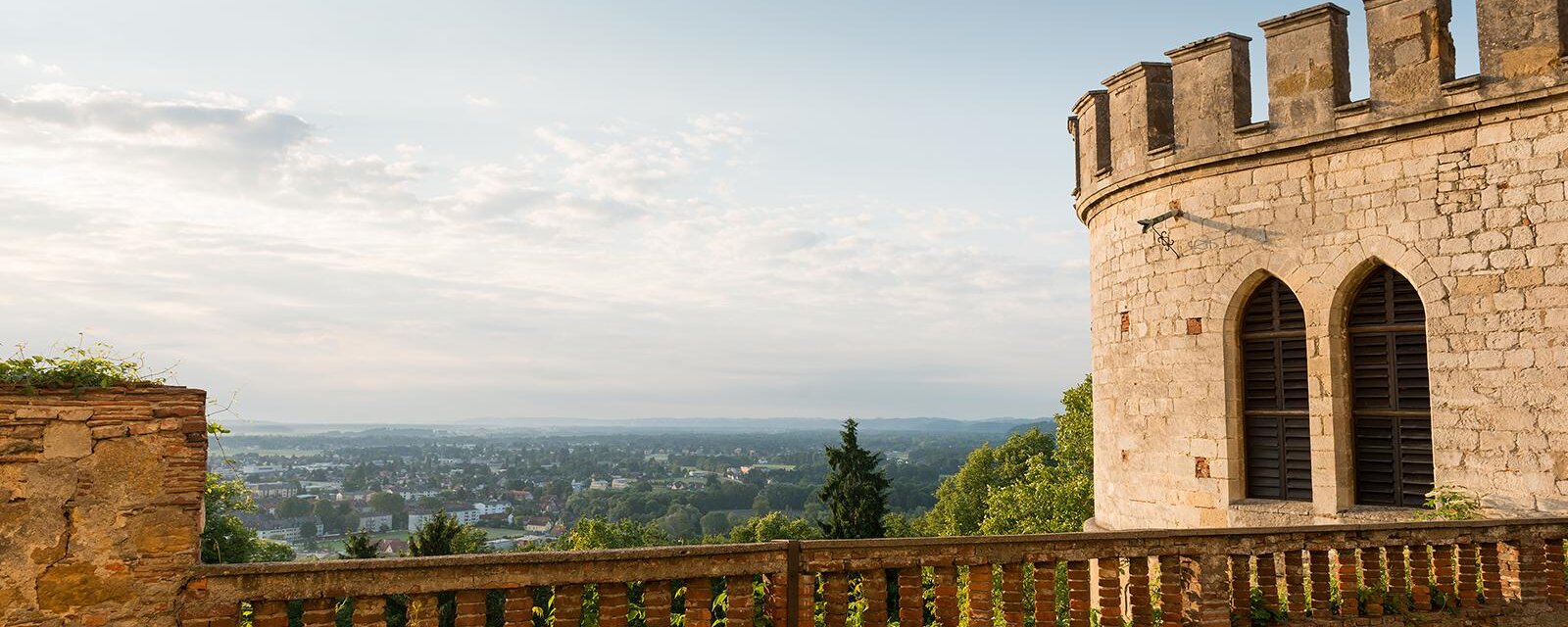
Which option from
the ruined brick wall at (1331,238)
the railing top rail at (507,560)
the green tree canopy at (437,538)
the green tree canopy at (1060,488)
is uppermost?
the ruined brick wall at (1331,238)

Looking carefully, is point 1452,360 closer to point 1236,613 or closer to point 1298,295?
point 1298,295

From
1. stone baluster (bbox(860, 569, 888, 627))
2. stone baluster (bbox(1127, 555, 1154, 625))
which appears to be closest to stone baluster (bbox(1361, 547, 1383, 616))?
stone baluster (bbox(1127, 555, 1154, 625))

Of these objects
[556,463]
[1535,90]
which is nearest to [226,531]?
[1535,90]

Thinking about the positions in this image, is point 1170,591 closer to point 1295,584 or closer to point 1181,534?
point 1181,534

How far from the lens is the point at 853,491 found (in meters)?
40.8

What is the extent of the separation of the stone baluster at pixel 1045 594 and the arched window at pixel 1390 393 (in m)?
5.66

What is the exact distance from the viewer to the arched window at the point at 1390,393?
9234 mm

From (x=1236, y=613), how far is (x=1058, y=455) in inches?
1000

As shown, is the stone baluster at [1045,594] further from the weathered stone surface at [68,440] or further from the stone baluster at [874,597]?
the weathered stone surface at [68,440]

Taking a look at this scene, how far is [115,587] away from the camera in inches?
172

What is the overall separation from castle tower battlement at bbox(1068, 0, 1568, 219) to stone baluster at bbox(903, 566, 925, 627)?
6.86 m

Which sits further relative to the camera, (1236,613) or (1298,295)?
(1298,295)

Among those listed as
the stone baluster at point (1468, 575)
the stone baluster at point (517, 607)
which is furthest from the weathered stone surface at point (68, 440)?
the stone baluster at point (1468, 575)

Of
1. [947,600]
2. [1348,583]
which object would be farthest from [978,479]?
[947,600]
